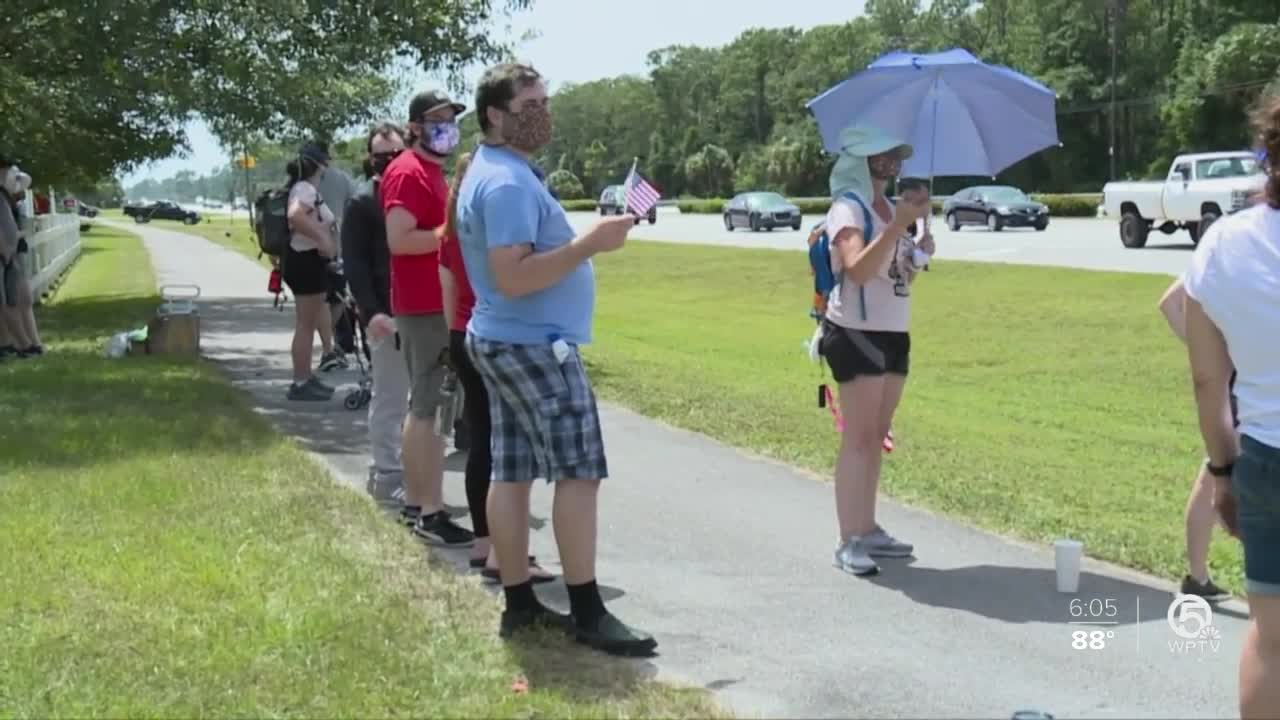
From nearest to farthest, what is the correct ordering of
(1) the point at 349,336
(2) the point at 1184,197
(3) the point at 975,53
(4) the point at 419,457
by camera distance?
(4) the point at 419,457 → (1) the point at 349,336 → (2) the point at 1184,197 → (3) the point at 975,53

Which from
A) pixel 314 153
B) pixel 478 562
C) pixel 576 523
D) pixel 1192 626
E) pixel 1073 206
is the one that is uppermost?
pixel 314 153

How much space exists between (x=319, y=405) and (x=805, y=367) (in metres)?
5.92

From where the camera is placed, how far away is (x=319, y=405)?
36.7 feet

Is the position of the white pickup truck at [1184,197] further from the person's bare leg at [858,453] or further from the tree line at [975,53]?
the person's bare leg at [858,453]

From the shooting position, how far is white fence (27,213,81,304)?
22.1 m

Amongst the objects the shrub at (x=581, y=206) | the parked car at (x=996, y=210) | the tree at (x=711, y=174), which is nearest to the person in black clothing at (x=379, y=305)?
the parked car at (x=996, y=210)

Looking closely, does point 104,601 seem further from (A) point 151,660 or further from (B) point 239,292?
(B) point 239,292

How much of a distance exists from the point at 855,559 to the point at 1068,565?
85cm

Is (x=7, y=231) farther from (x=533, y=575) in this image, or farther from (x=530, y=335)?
(x=530, y=335)

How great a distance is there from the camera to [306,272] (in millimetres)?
10914

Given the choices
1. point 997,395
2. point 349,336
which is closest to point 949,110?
point 997,395

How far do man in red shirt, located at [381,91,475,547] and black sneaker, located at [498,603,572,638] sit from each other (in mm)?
1438

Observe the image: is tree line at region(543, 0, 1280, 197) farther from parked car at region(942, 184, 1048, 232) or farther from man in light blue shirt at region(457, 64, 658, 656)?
man in light blue shirt at region(457, 64, 658, 656)

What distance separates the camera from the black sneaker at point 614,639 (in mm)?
5074
